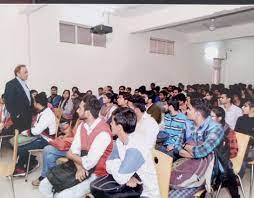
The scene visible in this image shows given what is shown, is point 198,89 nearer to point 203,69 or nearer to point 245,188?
point 203,69

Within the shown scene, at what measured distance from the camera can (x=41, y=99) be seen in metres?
1.58

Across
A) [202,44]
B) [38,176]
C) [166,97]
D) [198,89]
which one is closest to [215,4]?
[202,44]

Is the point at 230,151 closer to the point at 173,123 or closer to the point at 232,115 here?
the point at 232,115

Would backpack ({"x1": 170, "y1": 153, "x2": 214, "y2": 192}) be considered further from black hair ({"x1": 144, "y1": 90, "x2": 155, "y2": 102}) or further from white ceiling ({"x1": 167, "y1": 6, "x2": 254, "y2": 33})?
white ceiling ({"x1": 167, "y1": 6, "x2": 254, "y2": 33})

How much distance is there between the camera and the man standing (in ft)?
4.91

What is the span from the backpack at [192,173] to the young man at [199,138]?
0.03 metres

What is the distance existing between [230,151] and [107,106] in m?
0.75

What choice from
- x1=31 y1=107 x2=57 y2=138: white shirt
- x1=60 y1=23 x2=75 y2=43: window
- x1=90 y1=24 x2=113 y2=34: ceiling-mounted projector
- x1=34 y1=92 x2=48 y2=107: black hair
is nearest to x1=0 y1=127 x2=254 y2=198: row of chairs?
x1=31 y1=107 x2=57 y2=138: white shirt

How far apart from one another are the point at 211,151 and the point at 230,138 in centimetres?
17

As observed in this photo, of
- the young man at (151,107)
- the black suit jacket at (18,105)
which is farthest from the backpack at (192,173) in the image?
the black suit jacket at (18,105)

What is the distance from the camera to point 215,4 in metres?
1.66

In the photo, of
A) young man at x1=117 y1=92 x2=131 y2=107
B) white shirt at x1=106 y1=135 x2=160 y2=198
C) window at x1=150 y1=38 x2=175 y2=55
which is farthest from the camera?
window at x1=150 y1=38 x2=175 y2=55

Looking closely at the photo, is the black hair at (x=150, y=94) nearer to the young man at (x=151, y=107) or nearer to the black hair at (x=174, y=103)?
the young man at (x=151, y=107)

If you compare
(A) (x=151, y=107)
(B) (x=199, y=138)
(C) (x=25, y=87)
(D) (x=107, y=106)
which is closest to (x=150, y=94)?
(A) (x=151, y=107)
